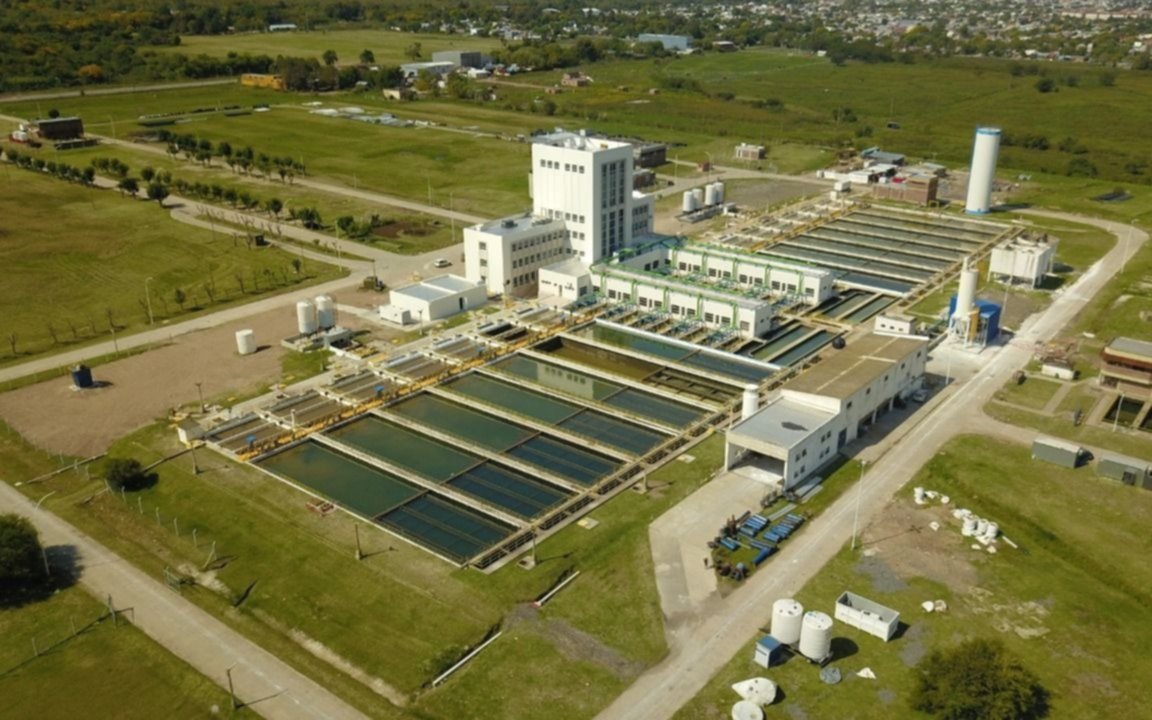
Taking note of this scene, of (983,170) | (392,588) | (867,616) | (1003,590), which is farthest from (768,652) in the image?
(983,170)

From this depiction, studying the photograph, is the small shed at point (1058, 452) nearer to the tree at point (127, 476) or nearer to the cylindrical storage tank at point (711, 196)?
the tree at point (127, 476)

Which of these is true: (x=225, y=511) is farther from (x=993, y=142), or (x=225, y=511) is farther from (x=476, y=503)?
(x=993, y=142)

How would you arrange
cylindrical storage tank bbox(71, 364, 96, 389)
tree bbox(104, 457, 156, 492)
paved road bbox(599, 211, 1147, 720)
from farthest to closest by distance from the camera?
cylindrical storage tank bbox(71, 364, 96, 389), tree bbox(104, 457, 156, 492), paved road bbox(599, 211, 1147, 720)

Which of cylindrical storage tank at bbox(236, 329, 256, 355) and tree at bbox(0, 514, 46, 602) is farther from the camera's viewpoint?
cylindrical storage tank at bbox(236, 329, 256, 355)

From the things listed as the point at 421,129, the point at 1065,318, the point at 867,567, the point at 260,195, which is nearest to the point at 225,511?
the point at 867,567

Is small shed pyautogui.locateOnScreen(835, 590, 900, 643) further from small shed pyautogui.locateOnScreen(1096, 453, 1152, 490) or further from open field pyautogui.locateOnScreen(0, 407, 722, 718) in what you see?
small shed pyautogui.locateOnScreen(1096, 453, 1152, 490)

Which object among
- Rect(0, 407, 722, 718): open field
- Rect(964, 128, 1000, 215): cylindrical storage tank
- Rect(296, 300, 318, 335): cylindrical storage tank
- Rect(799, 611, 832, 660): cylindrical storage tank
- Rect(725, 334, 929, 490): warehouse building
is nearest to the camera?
Rect(799, 611, 832, 660): cylindrical storage tank

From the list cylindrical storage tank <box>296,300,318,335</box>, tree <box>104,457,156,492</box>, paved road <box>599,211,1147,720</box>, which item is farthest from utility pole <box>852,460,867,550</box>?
cylindrical storage tank <box>296,300,318,335</box>

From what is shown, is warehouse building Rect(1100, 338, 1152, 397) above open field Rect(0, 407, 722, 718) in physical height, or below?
above
